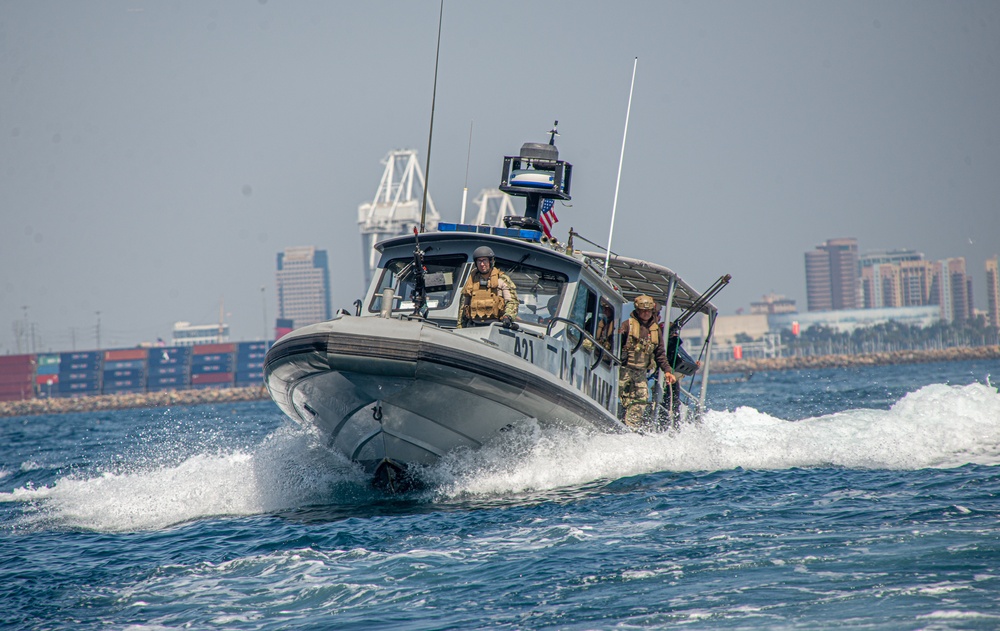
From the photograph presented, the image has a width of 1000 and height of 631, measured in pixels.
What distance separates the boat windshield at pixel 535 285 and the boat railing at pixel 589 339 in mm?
316

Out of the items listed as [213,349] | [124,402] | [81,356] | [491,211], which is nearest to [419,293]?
[491,211]

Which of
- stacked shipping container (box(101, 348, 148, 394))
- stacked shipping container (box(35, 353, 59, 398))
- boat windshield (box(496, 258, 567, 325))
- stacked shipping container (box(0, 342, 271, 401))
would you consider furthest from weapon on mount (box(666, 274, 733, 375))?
stacked shipping container (box(35, 353, 59, 398))

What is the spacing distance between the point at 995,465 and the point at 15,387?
13750cm

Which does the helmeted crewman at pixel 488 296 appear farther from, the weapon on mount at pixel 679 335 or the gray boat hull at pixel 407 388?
the weapon on mount at pixel 679 335

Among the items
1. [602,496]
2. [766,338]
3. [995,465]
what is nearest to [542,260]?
[602,496]

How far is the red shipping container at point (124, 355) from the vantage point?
138 meters

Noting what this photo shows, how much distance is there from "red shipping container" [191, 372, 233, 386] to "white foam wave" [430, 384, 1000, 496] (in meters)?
119

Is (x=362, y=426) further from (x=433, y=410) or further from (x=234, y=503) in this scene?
(x=234, y=503)

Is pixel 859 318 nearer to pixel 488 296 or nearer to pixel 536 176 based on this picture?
pixel 536 176

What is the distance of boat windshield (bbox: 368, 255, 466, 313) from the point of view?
11.9 m

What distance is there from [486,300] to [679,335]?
559 centimetres

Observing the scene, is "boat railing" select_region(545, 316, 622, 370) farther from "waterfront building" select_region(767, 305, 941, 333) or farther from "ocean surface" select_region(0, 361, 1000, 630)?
"waterfront building" select_region(767, 305, 941, 333)

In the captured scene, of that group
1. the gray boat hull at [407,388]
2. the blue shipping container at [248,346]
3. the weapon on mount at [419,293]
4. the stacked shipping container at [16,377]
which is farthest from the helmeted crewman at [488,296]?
the stacked shipping container at [16,377]

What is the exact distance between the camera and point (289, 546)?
28.9 feet
